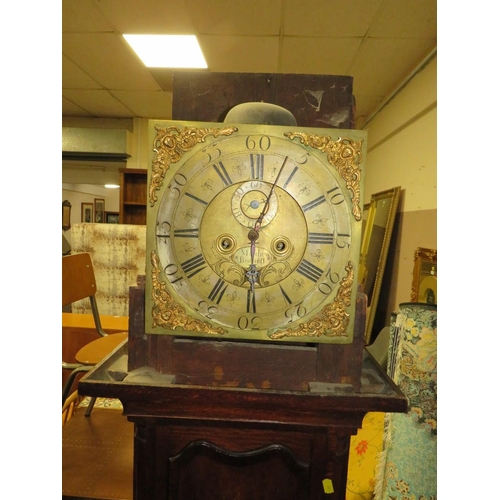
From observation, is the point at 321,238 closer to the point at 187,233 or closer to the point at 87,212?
the point at 187,233

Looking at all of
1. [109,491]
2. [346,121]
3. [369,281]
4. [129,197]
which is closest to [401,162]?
[369,281]

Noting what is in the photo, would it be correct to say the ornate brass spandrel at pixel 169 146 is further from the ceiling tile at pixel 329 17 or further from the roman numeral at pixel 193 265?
the ceiling tile at pixel 329 17

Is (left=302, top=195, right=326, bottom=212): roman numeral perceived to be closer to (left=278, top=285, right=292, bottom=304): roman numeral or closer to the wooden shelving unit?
(left=278, top=285, right=292, bottom=304): roman numeral

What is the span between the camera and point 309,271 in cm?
88

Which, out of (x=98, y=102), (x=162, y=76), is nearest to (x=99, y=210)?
(x=98, y=102)

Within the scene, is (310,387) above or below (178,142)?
below

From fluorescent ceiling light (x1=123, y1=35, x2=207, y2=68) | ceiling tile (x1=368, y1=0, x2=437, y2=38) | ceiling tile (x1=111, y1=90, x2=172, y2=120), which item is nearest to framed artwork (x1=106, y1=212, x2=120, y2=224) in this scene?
ceiling tile (x1=111, y1=90, x2=172, y2=120)

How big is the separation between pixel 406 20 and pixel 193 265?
2171mm

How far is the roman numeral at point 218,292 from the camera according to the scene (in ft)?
2.89

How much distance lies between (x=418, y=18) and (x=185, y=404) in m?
2.43

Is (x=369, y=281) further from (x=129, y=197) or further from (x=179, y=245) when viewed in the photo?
(x=129, y=197)

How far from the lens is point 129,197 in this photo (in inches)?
183

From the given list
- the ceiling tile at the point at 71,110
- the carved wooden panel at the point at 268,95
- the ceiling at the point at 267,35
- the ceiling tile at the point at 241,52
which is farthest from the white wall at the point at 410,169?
the ceiling tile at the point at 71,110

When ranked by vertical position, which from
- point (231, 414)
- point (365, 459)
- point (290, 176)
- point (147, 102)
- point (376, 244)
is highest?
point (147, 102)
